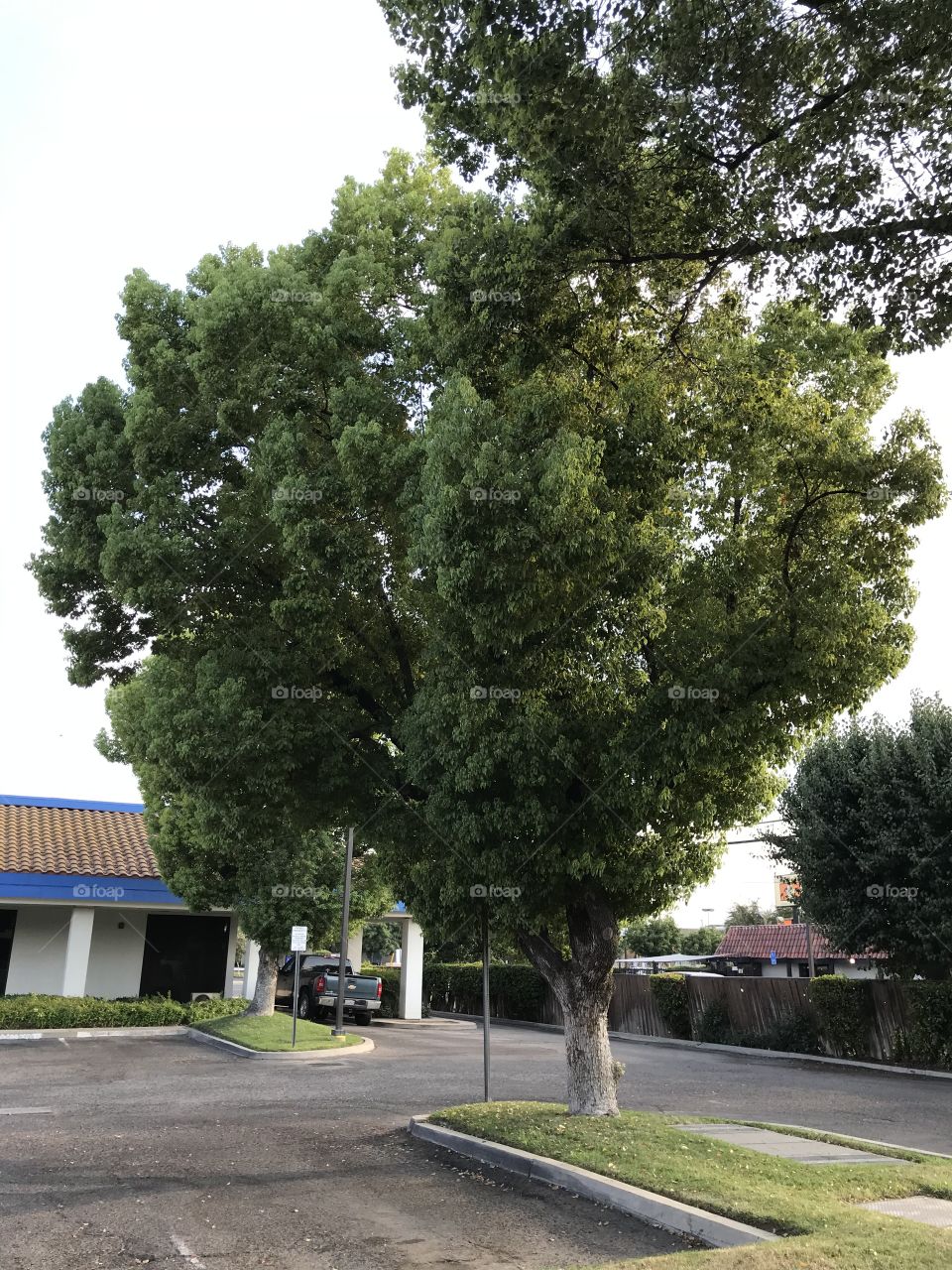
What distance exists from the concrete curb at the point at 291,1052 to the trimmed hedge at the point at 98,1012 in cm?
246

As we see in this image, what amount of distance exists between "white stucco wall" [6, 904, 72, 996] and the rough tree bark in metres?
19.6

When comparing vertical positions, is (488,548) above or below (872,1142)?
above

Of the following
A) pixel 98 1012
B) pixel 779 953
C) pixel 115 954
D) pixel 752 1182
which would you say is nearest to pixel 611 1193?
pixel 752 1182

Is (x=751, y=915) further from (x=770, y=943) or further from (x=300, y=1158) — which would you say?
(x=300, y=1158)

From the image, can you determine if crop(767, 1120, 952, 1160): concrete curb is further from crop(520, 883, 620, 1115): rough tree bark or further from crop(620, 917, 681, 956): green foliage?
crop(620, 917, 681, 956): green foliage

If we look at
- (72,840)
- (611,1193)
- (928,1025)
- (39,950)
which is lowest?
(611,1193)

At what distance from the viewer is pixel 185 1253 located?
234 inches

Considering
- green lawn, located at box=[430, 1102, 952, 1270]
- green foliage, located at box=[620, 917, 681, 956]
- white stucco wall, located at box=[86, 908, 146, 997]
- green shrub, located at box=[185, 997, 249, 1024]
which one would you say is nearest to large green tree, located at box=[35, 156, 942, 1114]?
green lawn, located at box=[430, 1102, 952, 1270]

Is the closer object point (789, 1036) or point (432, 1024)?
point (789, 1036)

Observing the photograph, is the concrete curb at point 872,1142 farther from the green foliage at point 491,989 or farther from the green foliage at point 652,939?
the green foliage at point 652,939

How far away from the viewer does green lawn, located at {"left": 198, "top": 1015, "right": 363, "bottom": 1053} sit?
62.7 ft

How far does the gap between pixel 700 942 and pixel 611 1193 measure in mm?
88007

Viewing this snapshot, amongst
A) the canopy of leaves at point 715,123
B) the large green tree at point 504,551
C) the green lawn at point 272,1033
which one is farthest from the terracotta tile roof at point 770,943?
the canopy of leaves at point 715,123

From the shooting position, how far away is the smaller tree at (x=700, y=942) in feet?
283
